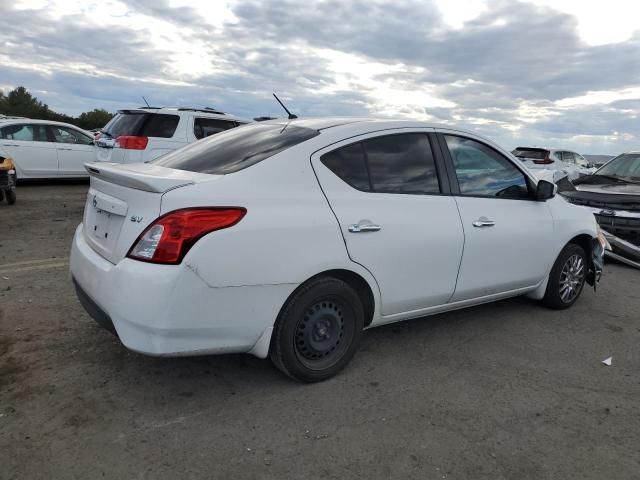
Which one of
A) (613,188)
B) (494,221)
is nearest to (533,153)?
(613,188)

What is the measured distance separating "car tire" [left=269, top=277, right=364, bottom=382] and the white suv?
652 cm

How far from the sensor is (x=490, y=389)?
11.5ft

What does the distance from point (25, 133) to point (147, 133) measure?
493cm

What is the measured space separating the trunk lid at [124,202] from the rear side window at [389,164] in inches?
34.5

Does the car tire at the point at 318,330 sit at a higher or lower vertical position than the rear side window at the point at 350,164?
lower

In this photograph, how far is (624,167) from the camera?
8891 mm

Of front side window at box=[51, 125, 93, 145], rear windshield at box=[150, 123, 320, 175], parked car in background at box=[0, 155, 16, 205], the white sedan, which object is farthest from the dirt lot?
front side window at box=[51, 125, 93, 145]

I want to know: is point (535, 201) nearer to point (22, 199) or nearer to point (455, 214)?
point (455, 214)

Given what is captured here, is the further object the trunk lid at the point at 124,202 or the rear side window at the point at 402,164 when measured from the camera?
the rear side window at the point at 402,164

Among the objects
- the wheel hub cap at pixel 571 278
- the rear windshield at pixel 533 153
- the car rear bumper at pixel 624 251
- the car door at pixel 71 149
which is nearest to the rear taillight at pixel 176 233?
the wheel hub cap at pixel 571 278

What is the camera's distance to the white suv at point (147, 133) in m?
9.22

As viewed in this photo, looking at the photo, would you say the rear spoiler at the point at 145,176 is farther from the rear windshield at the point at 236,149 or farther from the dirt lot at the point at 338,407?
the dirt lot at the point at 338,407

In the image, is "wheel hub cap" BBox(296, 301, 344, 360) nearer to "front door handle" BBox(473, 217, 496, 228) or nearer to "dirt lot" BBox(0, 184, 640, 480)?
"dirt lot" BBox(0, 184, 640, 480)

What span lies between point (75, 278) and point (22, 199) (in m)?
8.78
